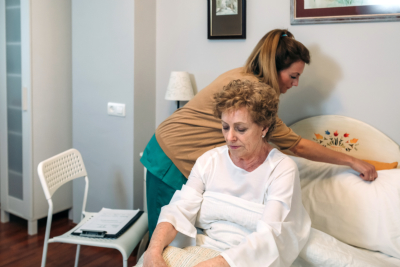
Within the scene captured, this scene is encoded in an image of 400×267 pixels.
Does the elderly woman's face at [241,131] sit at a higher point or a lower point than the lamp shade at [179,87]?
lower

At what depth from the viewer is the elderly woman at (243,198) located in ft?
4.08

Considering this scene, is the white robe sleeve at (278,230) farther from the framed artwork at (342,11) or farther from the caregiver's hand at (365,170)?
the framed artwork at (342,11)

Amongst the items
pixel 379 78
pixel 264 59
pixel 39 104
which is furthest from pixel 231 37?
pixel 39 104

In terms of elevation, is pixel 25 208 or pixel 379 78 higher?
pixel 379 78

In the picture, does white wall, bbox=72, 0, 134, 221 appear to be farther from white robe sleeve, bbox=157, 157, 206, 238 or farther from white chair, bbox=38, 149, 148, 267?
white robe sleeve, bbox=157, 157, 206, 238

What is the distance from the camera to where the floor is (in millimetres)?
2387

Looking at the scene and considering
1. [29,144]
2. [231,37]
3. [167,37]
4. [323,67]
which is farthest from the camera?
[29,144]

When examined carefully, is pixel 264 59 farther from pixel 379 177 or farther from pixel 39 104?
pixel 39 104

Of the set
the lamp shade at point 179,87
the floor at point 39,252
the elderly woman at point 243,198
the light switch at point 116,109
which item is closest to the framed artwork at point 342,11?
the lamp shade at point 179,87

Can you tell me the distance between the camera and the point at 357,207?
5.23 ft

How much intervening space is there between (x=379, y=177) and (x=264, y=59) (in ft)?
2.39

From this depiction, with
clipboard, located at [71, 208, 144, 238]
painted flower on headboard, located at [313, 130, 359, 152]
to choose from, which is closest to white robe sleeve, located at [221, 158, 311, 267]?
painted flower on headboard, located at [313, 130, 359, 152]

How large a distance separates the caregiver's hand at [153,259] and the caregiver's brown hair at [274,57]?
33.8 inches

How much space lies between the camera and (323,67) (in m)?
2.03
